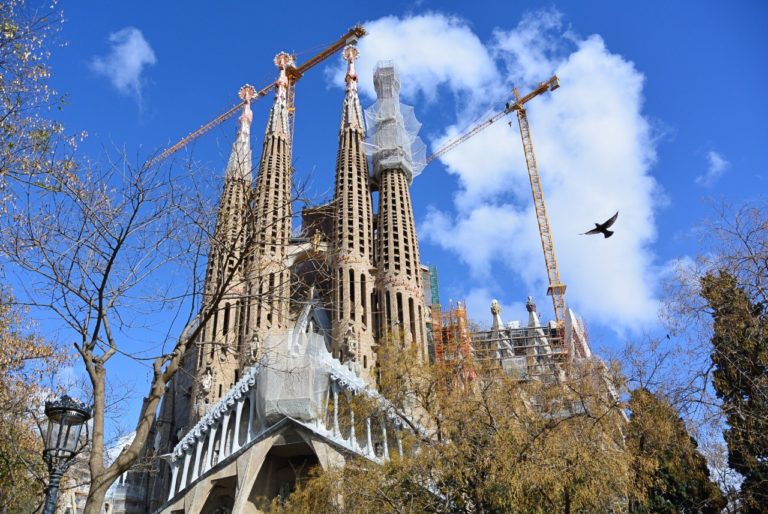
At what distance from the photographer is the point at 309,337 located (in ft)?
75.6

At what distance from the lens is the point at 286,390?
21906 mm

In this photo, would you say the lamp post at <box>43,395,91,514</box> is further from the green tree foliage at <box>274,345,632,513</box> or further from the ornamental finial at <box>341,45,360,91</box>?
the ornamental finial at <box>341,45,360,91</box>

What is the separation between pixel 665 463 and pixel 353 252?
20.8m

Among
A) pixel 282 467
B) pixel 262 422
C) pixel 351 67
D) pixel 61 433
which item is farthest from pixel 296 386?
pixel 351 67

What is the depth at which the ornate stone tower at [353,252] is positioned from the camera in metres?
29.1

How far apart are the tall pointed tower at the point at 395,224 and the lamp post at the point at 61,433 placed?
20137 mm

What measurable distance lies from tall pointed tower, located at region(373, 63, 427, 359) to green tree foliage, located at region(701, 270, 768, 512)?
17.0 meters

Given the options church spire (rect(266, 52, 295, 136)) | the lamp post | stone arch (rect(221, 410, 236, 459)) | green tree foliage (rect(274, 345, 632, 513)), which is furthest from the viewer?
church spire (rect(266, 52, 295, 136))

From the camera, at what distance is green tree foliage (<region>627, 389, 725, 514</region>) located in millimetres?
11480

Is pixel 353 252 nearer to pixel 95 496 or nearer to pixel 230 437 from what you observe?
pixel 230 437

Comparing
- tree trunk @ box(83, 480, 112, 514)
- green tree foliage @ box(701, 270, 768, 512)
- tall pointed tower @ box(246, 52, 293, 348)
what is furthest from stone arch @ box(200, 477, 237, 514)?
tree trunk @ box(83, 480, 112, 514)

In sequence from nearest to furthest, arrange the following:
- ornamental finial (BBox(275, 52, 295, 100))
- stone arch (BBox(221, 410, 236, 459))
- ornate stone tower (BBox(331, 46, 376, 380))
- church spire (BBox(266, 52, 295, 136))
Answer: stone arch (BBox(221, 410, 236, 459))
ornate stone tower (BBox(331, 46, 376, 380))
church spire (BBox(266, 52, 295, 136))
ornamental finial (BBox(275, 52, 295, 100))

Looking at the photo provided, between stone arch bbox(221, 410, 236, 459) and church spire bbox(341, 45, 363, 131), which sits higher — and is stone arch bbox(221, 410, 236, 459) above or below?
below

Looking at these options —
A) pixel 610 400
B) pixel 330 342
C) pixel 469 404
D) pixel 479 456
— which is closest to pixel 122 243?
pixel 479 456
